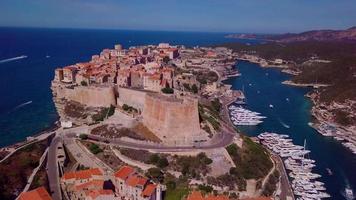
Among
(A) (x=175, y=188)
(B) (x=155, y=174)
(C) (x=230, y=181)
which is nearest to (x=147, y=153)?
(B) (x=155, y=174)

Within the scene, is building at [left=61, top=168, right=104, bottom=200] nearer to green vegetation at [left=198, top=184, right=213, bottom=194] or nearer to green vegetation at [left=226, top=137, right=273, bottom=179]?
green vegetation at [left=198, top=184, right=213, bottom=194]

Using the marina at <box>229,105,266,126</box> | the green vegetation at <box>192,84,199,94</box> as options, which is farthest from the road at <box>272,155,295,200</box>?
the green vegetation at <box>192,84,199,94</box>

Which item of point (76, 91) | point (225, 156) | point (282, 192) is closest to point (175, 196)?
point (225, 156)

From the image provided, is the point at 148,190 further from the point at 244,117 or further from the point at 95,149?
the point at 244,117

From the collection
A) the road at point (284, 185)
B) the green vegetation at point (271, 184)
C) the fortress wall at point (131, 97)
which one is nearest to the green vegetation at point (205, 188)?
the green vegetation at point (271, 184)

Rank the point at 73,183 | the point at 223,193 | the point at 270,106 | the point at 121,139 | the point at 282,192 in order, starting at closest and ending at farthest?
the point at 73,183 < the point at 223,193 < the point at 282,192 < the point at 121,139 < the point at 270,106

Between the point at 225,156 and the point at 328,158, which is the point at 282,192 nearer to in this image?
the point at 225,156
